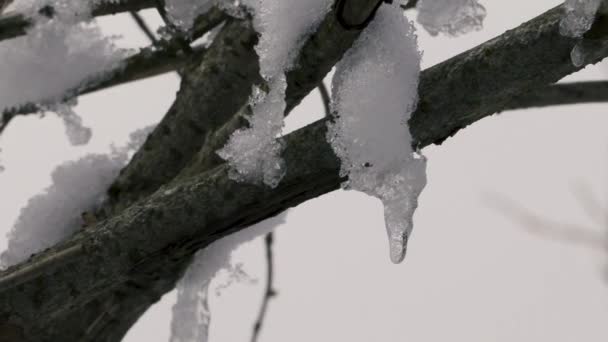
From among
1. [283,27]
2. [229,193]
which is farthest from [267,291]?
[283,27]

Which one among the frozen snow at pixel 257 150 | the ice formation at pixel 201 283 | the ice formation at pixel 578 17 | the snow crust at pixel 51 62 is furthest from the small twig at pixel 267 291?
the ice formation at pixel 578 17

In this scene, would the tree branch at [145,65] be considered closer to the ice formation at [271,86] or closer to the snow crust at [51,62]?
the snow crust at [51,62]

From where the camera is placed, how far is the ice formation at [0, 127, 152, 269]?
3.12 feet

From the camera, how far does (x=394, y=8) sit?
63cm

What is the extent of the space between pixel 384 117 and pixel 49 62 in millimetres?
598

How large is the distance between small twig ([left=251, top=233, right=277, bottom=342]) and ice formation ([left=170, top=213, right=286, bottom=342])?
0.33m

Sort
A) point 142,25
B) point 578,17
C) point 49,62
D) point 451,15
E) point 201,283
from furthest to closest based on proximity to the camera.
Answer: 1. point 142,25
2. point 49,62
3. point 201,283
4. point 451,15
5. point 578,17

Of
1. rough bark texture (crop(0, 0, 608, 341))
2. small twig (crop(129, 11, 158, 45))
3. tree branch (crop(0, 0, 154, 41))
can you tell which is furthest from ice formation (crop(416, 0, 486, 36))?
small twig (crop(129, 11, 158, 45))

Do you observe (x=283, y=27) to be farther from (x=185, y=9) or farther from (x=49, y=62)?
(x=49, y=62)

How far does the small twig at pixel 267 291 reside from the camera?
1.33 metres

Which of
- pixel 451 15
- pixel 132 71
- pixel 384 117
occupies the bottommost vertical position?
pixel 384 117

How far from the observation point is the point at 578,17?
0.63 m

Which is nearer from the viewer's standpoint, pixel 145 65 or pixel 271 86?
pixel 271 86

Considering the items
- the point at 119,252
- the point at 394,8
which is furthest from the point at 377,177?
the point at 119,252
